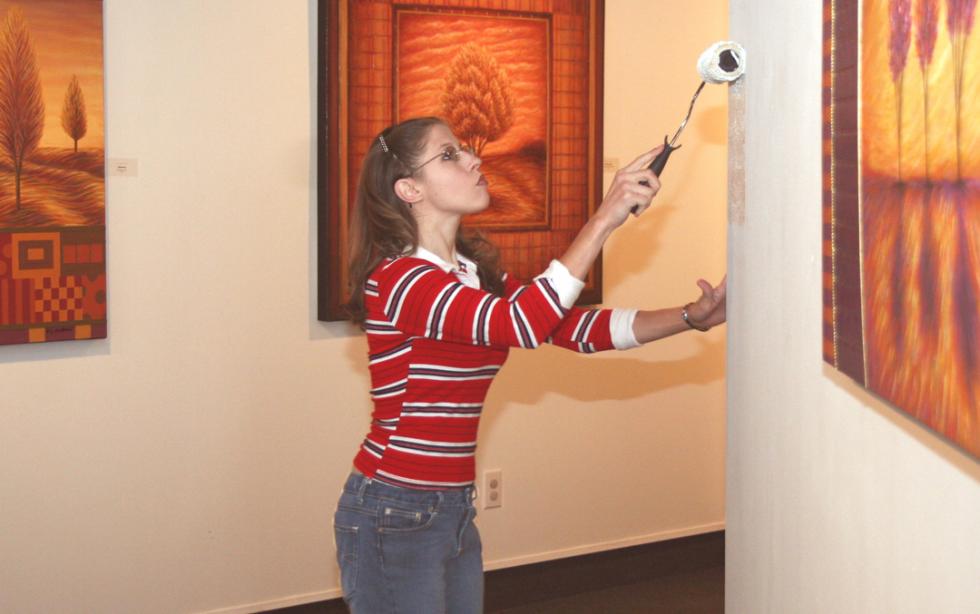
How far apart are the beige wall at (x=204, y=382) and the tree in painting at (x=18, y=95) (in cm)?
21

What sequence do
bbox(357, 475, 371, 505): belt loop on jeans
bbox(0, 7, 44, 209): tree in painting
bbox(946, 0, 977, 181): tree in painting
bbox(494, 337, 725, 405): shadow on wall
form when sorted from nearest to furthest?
1. bbox(946, 0, 977, 181): tree in painting
2. bbox(357, 475, 371, 505): belt loop on jeans
3. bbox(0, 7, 44, 209): tree in painting
4. bbox(494, 337, 725, 405): shadow on wall

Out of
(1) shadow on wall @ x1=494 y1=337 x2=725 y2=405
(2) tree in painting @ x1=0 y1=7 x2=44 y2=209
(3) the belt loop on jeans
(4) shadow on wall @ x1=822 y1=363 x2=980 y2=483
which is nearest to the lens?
(4) shadow on wall @ x1=822 y1=363 x2=980 y2=483

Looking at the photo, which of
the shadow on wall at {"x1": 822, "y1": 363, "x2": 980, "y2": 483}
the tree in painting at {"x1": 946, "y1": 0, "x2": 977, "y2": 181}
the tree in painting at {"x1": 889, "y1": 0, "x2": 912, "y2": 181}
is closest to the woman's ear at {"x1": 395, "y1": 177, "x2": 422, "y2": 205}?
the shadow on wall at {"x1": 822, "y1": 363, "x2": 980, "y2": 483}

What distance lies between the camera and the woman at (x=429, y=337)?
199 cm

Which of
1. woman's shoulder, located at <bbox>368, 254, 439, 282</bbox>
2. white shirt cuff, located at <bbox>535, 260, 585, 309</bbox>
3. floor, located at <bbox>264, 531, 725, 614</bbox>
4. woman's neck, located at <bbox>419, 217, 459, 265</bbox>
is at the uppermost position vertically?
woman's neck, located at <bbox>419, 217, 459, 265</bbox>

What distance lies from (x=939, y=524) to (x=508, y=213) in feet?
8.70

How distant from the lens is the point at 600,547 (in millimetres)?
3971

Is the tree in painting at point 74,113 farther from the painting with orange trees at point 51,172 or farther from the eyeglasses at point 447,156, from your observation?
the eyeglasses at point 447,156

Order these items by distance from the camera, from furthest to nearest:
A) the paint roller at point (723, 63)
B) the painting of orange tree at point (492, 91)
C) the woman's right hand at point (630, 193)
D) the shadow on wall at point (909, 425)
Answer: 1. the painting of orange tree at point (492, 91)
2. the woman's right hand at point (630, 193)
3. the paint roller at point (723, 63)
4. the shadow on wall at point (909, 425)

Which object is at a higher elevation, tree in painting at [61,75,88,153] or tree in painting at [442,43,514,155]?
tree in painting at [442,43,514,155]

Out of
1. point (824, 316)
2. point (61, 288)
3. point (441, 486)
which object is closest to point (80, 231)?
point (61, 288)

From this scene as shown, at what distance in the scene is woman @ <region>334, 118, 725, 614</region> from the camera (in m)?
1.99

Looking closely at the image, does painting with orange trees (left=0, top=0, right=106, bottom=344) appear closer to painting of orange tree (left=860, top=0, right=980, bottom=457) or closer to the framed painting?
the framed painting

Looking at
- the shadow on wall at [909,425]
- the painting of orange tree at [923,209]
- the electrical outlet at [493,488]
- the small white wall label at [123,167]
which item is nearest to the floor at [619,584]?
the electrical outlet at [493,488]
